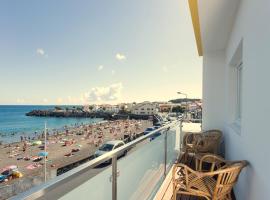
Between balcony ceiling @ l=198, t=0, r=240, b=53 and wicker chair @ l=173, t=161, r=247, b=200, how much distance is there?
A: 187cm

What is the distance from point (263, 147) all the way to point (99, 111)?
79.4 m

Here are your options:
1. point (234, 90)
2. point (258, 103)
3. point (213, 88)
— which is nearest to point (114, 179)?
point (258, 103)

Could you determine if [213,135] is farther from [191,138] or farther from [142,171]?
[142,171]

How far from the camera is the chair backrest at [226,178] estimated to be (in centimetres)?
169

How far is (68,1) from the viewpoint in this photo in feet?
53.7

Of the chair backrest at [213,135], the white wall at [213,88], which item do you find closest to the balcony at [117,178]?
the chair backrest at [213,135]

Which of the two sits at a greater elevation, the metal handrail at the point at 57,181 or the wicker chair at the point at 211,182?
the metal handrail at the point at 57,181

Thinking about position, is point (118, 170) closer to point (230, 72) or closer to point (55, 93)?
point (230, 72)

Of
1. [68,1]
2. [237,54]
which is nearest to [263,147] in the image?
[237,54]

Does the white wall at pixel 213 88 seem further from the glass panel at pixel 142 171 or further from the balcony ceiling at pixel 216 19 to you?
the glass panel at pixel 142 171

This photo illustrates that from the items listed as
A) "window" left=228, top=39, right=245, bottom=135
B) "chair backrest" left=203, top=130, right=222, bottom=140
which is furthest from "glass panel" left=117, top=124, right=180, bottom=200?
"window" left=228, top=39, right=245, bottom=135

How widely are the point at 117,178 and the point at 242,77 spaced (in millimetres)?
1809

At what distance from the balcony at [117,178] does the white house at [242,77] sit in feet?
3.25

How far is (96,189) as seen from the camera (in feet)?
4.45
